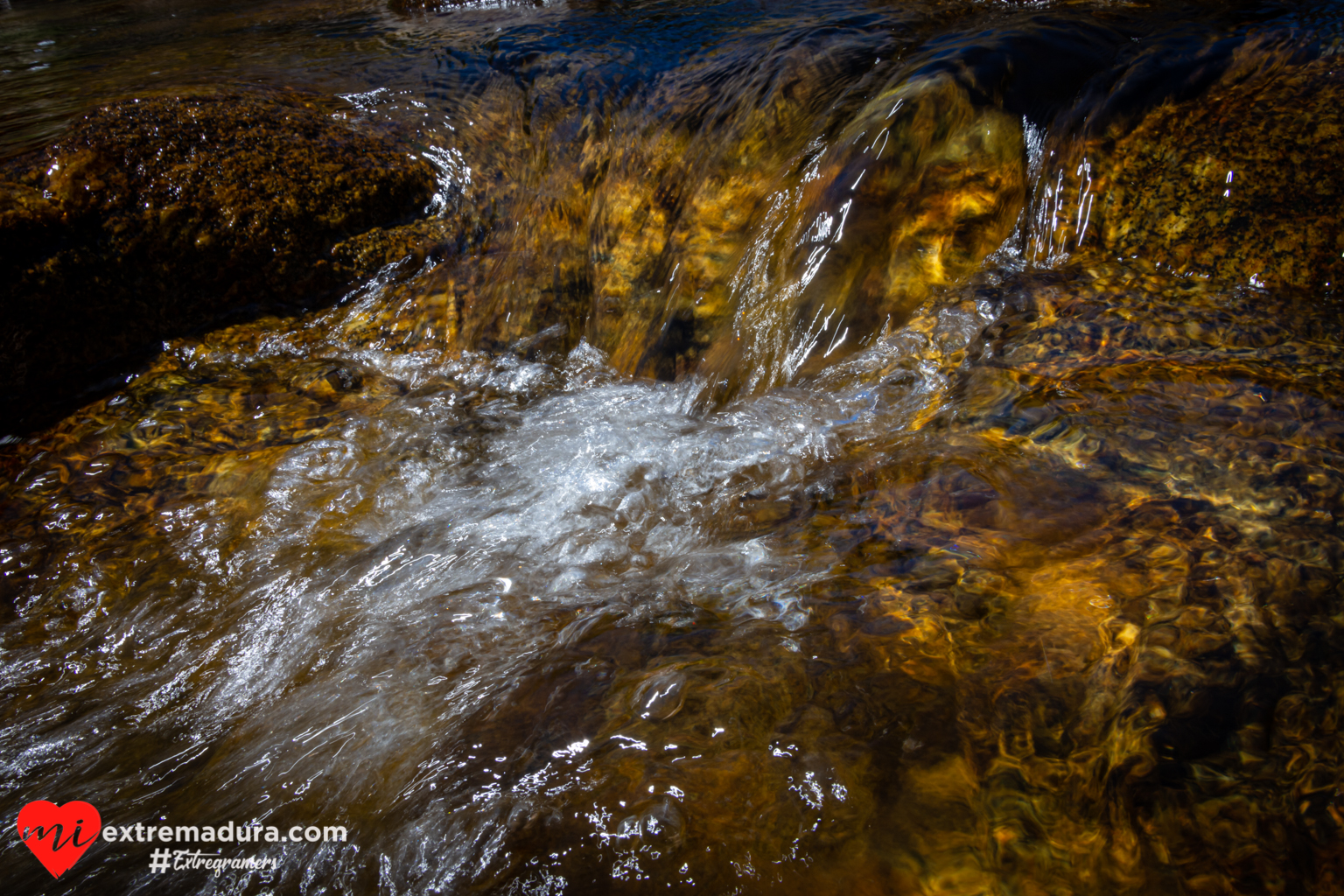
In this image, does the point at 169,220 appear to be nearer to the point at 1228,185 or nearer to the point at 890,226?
the point at 890,226

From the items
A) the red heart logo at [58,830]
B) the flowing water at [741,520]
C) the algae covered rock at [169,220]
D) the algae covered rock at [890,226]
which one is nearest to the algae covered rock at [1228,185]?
the flowing water at [741,520]

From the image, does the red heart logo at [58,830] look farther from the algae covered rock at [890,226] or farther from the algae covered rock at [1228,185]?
the algae covered rock at [1228,185]

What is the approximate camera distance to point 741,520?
2301 millimetres

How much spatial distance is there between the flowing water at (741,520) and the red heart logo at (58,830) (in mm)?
43

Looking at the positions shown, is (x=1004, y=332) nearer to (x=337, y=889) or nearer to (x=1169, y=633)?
(x=1169, y=633)

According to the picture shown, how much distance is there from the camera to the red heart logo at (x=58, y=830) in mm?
1534

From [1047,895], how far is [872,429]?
1.59m

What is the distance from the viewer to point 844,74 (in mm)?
3758

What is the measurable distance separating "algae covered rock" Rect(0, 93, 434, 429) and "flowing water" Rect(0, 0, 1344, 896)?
199mm

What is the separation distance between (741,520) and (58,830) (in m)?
1.90

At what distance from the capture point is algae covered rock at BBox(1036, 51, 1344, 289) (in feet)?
8.54

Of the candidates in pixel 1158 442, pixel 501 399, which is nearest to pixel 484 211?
pixel 501 399

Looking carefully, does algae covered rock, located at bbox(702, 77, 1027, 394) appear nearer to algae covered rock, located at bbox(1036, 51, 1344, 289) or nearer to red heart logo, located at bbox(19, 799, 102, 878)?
algae covered rock, located at bbox(1036, 51, 1344, 289)

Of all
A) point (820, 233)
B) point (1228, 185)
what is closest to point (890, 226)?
point (820, 233)
